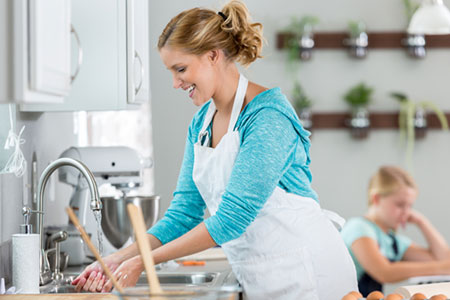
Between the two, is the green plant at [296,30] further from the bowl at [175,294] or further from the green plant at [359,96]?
the bowl at [175,294]

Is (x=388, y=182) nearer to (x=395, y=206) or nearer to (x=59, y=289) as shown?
(x=395, y=206)

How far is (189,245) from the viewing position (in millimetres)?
1732

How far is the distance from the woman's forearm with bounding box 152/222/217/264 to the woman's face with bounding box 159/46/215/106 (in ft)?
1.27

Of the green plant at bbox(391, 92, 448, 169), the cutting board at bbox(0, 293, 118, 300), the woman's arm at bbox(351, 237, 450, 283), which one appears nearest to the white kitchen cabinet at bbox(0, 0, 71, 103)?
the cutting board at bbox(0, 293, 118, 300)

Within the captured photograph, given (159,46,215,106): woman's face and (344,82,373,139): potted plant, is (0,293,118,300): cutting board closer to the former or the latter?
(159,46,215,106): woman's face

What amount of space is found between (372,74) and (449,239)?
113 centimetres

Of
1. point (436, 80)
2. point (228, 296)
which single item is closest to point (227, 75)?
point (228, 296)

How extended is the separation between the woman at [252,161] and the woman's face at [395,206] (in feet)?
6.16

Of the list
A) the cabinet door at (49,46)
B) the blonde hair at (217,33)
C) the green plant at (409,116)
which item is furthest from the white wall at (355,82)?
the cabinet door at (49,46)

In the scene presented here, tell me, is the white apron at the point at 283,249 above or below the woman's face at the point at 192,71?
below

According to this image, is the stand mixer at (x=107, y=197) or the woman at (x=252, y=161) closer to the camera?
the woman at (x=252, y=161)

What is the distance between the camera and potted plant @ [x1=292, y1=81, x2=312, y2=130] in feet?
14.3

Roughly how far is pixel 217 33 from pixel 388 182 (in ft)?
7.28

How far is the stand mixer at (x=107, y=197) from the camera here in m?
2.44
